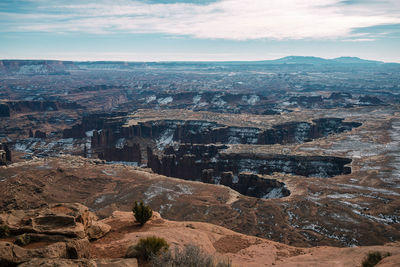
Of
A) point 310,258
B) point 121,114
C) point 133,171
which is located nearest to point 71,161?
point 133,171

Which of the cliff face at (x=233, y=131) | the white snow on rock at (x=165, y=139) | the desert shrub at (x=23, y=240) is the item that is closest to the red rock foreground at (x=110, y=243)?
the desert shrub at (x=23, y=240)

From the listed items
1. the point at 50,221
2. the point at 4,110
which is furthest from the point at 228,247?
the point at 4,110

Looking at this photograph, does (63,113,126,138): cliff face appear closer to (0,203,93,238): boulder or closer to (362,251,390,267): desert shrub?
(0,203,93,238): boulder

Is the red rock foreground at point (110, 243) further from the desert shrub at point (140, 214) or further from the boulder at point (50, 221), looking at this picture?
the desert shrub at point (140, 214)

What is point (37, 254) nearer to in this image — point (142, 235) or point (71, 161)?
point (142, 235)

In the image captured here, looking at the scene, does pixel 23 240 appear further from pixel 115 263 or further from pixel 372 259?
pixel 372 259

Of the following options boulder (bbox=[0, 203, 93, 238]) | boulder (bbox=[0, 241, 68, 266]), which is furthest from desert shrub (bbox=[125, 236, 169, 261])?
boulder (bbox=[0, 241, 68, 266])
